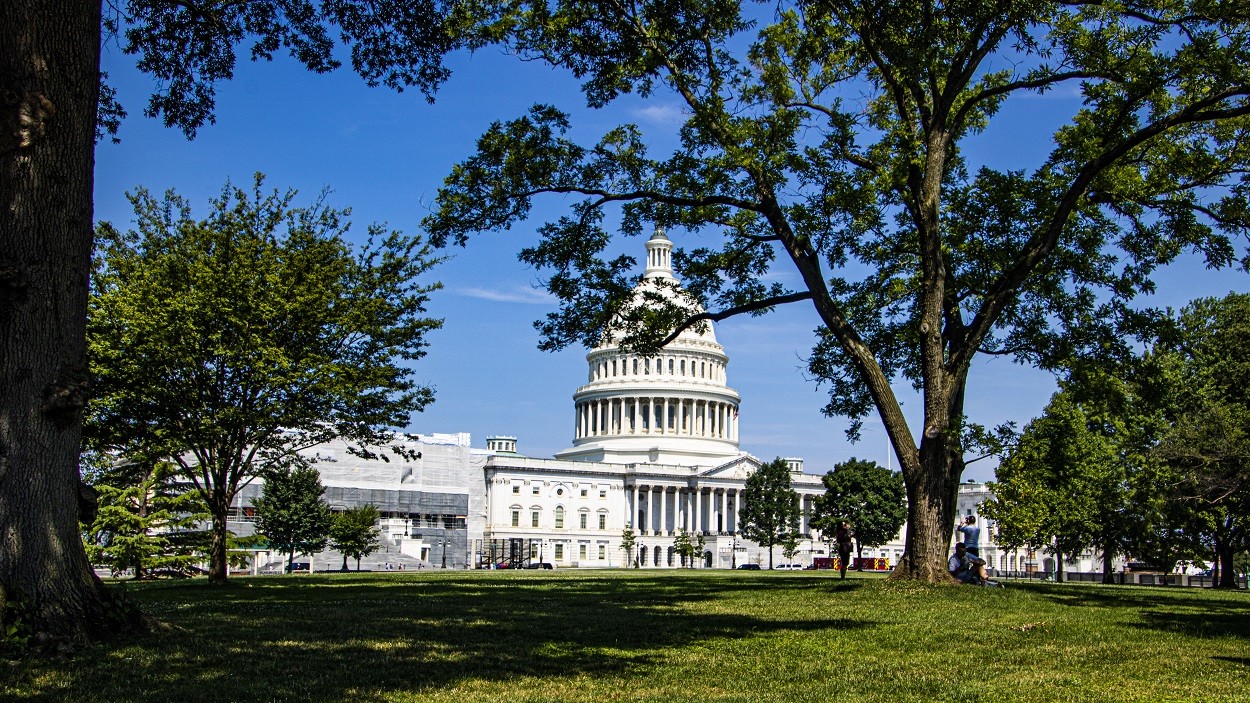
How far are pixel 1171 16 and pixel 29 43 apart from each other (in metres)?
17.5

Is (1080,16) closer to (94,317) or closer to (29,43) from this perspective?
(29,43)

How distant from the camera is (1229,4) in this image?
17.9m

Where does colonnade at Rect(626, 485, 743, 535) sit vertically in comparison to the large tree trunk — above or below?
below

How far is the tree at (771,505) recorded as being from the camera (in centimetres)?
11300

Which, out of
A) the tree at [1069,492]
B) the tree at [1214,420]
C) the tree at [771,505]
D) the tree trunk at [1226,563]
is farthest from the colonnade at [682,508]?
the tree trunk at [1226,563]

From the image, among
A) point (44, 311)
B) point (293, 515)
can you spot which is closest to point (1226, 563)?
point (44, 311)

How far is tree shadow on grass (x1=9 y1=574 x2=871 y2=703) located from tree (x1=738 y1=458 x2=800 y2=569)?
322 feet

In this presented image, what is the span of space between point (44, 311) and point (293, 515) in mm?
74232

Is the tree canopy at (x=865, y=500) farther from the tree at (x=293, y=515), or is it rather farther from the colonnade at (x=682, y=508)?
the tree at (x=293, y=515)

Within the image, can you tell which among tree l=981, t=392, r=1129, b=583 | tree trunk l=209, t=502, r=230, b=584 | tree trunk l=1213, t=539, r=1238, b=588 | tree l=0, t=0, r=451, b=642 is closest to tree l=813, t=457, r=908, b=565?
tree l=981, t=392, r=1129, b=583

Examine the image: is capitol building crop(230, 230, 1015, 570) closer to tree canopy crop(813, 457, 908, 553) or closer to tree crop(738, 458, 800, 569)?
tree crop(738, 458, 800, 569)

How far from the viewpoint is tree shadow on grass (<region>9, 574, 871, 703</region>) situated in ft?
26.1

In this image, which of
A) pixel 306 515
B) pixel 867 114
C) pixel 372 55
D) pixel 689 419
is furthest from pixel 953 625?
pixel 689 419

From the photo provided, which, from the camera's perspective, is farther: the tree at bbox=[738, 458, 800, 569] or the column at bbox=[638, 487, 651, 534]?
the column at bbox=[638, 487, 651, 534]
